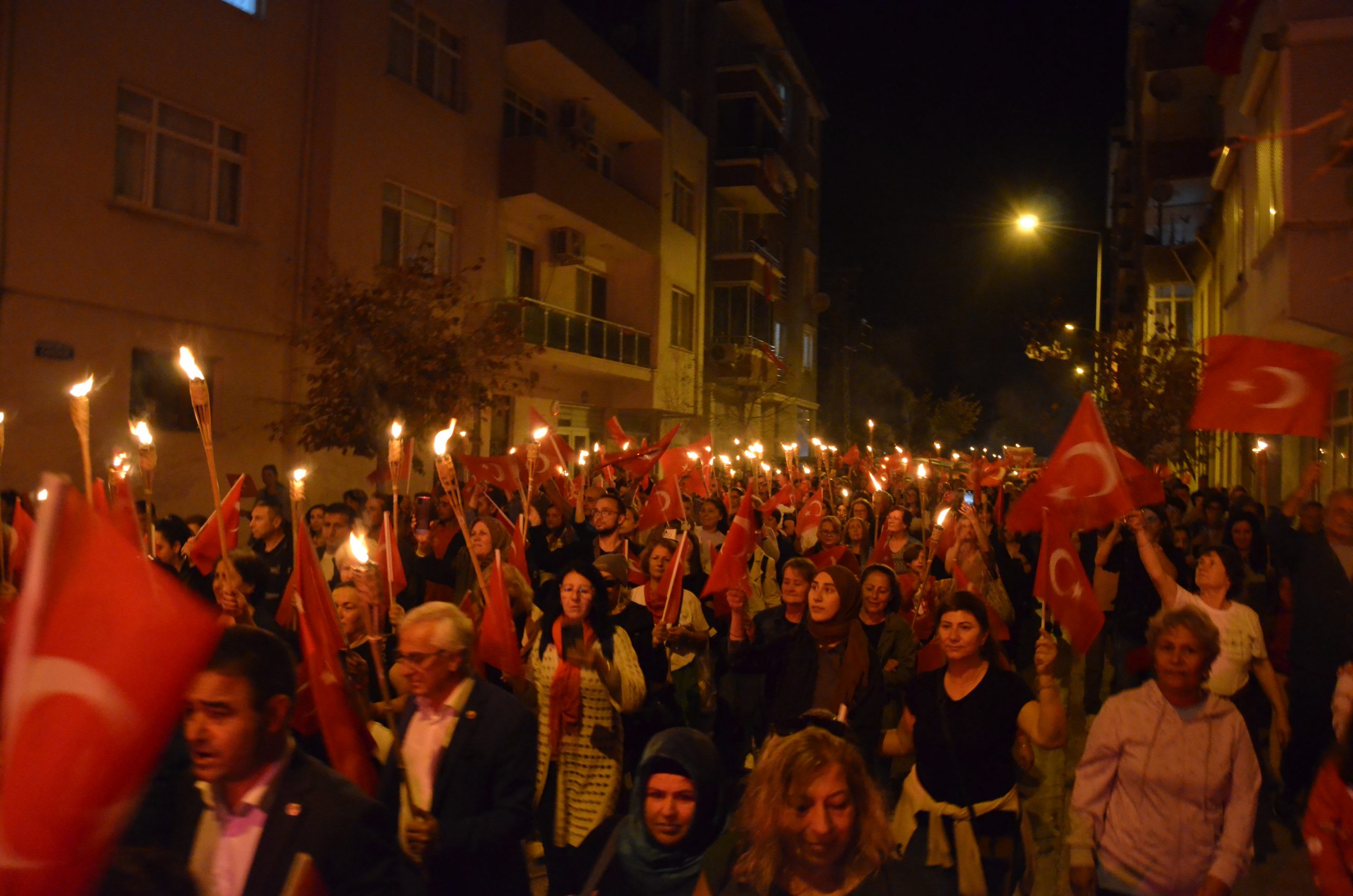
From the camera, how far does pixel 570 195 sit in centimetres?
2359

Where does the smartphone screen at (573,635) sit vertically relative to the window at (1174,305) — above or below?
below

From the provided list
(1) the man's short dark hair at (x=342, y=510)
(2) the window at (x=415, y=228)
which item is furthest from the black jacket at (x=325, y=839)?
(2) the window at (x=415, y=228)

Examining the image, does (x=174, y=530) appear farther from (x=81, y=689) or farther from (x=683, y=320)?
(x=683, y=320)

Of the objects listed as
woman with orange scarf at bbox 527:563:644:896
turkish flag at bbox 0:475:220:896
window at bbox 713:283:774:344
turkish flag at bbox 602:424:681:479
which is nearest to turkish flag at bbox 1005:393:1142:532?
woman with orange scarf at bbox 527:563:644:896

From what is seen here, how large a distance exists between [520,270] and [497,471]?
1431cm

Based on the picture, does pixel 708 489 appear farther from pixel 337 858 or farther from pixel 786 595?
pixel 337 858

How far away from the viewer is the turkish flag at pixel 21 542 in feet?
21.3

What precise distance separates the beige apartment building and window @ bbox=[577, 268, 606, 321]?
1506 mm

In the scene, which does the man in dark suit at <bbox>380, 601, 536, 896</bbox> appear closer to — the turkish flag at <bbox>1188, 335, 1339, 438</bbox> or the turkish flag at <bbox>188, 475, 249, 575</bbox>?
the turkish flag at <bbox>188, 475, 249, 575</bbox>

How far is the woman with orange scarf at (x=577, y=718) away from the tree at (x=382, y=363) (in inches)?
418

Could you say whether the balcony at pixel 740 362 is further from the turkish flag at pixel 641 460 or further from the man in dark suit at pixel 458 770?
the man in dark suit at pixel 458 770

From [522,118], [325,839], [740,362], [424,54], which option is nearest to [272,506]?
[325,839]

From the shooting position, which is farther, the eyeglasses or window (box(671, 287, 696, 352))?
window (box(671, 287, 696, 352))

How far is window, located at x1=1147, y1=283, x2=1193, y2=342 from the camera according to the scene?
32.4 metres
